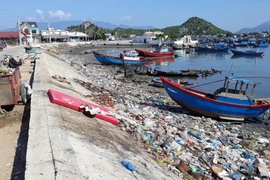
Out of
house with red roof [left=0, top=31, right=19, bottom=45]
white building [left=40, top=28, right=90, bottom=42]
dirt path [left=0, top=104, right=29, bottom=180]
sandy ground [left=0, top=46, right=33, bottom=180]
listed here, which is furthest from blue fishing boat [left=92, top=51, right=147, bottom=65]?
white building [left=40, top=28, right=90, bottom=42]

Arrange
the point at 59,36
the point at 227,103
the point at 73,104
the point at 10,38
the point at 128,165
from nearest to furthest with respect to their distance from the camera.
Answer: the point at 128,165
the point at 73,104
the point at 227,103
the point at 10,38
the point at 59,36

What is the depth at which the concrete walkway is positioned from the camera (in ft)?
11.9

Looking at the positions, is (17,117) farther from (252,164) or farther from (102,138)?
(252,164)

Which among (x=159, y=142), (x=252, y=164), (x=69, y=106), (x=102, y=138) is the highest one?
(x=69, y=106)

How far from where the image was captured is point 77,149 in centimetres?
448

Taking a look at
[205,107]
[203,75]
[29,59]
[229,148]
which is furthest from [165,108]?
[203,75]

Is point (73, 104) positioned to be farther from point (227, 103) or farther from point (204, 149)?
point (227, 103)

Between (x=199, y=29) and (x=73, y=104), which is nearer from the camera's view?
(x=73, y=104)

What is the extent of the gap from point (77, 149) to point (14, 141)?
1881mm

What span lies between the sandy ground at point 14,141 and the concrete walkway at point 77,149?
0.47 m

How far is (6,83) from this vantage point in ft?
23.1

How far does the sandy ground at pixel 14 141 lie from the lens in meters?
4.26

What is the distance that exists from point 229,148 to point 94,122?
178 inches

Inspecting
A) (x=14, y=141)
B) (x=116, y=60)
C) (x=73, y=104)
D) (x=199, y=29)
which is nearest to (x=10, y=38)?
(x=116, y=60)
